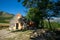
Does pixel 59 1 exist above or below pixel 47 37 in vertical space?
above

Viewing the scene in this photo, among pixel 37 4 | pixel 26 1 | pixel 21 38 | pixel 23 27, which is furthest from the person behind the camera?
pixel 23 27

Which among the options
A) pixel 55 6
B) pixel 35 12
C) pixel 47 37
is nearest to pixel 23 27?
pixel 35 12

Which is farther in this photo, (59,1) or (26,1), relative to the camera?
(59,1)

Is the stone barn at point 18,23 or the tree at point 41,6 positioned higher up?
the tree at point 41,6

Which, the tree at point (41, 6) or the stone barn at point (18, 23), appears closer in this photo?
the tree at point (41, 6)

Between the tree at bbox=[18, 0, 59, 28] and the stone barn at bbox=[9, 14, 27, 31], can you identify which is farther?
the stone barn at bbox=[9, 14, 27, 31]

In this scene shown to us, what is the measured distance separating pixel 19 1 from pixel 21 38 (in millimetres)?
4532

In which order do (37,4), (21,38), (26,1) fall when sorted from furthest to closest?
(37,4) → (26,1) → (21,38)

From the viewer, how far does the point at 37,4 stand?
2223cm

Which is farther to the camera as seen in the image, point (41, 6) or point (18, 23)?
point (18, 23)

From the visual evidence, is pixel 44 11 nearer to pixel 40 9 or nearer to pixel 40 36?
pixel 40 9

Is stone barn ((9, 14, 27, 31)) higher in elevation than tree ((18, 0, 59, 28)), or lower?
lower

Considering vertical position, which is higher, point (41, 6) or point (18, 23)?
point (41, 6)

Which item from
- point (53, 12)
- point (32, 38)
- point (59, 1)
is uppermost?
point (59, 1)
